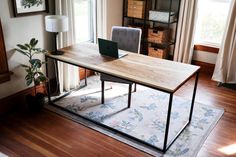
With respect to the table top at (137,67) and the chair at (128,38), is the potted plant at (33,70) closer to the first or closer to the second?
the table top at (137,67)

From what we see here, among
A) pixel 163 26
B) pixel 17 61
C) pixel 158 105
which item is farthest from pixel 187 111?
pixel 17 61

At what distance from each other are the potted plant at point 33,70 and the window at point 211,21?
102 inches

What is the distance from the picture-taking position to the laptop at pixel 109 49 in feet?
9.04

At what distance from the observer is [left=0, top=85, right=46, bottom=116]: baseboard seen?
293 centimetres

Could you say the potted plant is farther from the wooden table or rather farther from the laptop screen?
the laptop screen

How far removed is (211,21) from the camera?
4.15 m

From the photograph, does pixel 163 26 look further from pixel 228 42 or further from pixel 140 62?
pixel 140 62

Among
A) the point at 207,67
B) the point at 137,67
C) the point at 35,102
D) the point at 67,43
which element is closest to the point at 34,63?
the point at 35,102

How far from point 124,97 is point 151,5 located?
6.30 ft

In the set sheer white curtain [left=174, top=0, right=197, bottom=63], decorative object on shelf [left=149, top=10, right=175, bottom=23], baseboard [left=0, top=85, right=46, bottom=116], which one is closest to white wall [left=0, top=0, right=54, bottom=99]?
baseboard [left=0, top=85, right=46, bottom=116]

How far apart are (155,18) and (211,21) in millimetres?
936

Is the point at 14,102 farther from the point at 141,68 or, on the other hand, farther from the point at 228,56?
the point at 228,56

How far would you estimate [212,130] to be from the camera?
2805mm

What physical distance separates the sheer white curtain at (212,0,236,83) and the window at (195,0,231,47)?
1.35ft
